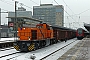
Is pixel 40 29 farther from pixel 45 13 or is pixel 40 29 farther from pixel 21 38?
pixel 45 13

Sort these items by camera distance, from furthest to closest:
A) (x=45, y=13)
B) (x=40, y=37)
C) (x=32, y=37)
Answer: (x=45, y=13) → (x=40, y=37) → (x=32, y=37)

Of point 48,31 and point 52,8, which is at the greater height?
point 52,8

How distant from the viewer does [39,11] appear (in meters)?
36.3

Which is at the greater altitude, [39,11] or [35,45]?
[39,11]

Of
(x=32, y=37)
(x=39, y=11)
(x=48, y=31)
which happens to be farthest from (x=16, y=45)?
(x=39, y=11)

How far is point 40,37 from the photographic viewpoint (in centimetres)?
2359

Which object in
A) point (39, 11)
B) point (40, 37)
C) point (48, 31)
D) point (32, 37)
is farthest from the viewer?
point (39, 11)

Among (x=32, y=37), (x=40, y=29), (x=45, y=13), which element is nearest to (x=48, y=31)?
(x=40, y=29)

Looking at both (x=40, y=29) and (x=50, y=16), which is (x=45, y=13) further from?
Result: (x=40, y=29)

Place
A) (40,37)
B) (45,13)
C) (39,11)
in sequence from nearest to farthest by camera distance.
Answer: (40,37)
(39,11)
(45,13)

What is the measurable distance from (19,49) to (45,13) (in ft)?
65.8

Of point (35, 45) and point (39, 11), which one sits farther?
point (39, 11)

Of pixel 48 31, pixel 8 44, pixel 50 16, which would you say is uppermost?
pixel 50 16

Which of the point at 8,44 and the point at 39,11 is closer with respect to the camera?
the point at 8,44
